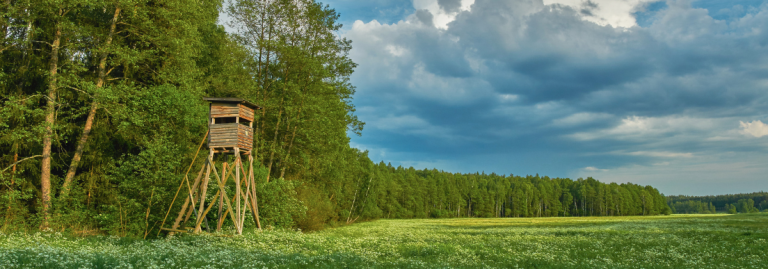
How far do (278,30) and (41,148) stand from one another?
18.2 m

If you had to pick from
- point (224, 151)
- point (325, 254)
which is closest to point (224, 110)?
point (224, 151)

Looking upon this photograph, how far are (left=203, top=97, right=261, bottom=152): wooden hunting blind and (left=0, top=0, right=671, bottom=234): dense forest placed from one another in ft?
5.53

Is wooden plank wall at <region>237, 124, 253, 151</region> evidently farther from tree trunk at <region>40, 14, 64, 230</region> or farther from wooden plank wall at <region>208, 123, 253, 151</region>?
tree trunk at <region>40, 14, 64, 230</region>

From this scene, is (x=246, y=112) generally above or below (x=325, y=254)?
above

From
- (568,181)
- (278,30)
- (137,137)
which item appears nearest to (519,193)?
(568,181)

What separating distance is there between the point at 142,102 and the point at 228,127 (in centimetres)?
566

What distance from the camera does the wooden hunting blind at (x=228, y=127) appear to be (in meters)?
22.3

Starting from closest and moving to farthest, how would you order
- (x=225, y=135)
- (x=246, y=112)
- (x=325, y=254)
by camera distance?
1. (x=325, y=254)
2. (x=225, y=135)
3. (x=246, y=112)

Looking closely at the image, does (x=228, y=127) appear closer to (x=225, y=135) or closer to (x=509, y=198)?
(x=225, y=135)

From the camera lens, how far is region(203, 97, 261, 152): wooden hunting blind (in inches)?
878

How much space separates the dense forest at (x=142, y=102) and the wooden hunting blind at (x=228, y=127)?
169cm

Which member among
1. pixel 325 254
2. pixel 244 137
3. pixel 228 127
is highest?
pixel 228 127

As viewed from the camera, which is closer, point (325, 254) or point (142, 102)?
point (325, 254)

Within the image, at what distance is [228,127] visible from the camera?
22.4 m
